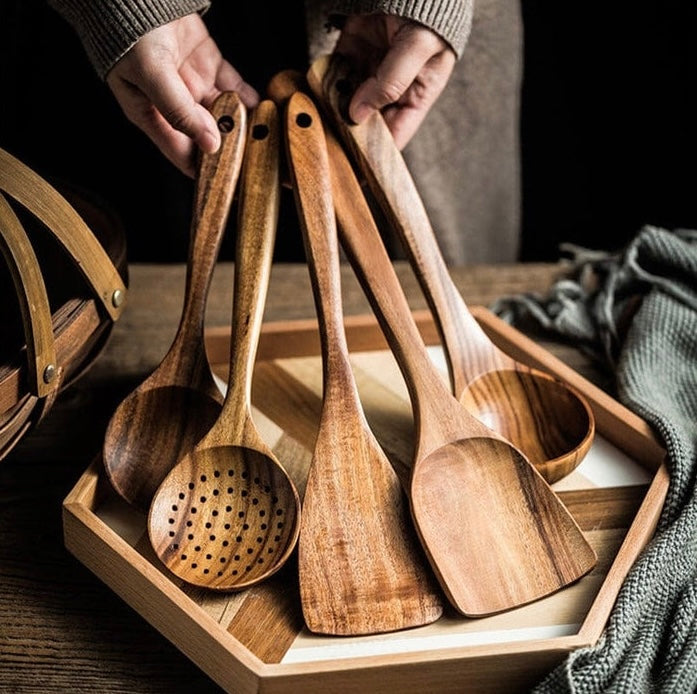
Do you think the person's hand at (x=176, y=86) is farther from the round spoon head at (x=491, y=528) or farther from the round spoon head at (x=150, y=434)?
the round spoon head at (x=491, y=528)

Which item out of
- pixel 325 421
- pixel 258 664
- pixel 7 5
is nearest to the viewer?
pixel 258 664

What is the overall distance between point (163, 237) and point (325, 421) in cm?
57

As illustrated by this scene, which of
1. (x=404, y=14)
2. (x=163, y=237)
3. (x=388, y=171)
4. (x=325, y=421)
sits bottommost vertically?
(x=163, y=237)

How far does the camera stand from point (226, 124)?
0.69m

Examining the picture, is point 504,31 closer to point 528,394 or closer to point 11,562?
point 528,394

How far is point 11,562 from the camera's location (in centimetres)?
63

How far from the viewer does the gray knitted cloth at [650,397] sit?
1.72 ft

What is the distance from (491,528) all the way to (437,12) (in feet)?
1.20

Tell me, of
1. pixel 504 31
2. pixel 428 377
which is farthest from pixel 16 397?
pixel 504 31

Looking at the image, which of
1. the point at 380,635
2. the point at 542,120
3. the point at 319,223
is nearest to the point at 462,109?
the point at 542,120

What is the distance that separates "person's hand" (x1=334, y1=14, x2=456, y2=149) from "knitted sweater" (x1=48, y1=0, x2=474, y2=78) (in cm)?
1

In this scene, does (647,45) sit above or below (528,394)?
→ above

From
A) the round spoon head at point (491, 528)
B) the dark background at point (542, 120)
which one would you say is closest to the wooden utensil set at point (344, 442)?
the round spoon head at point (491, 528)

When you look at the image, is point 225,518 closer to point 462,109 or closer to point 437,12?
point 437,12
